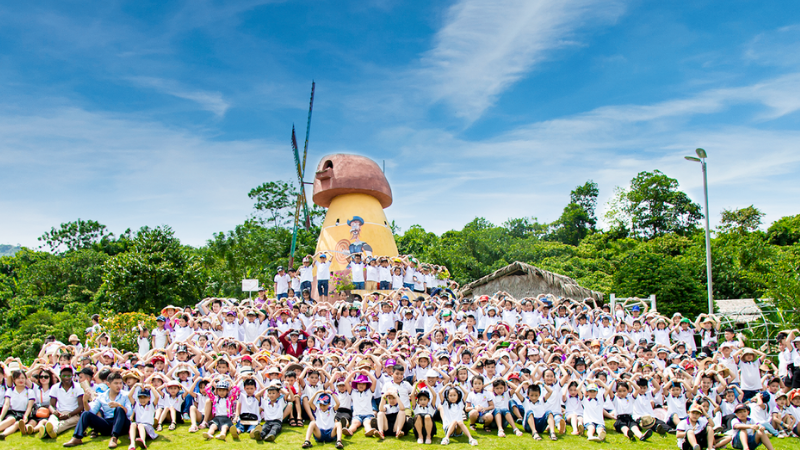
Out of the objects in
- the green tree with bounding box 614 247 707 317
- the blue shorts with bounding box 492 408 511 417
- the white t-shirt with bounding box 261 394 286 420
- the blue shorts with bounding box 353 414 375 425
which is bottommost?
the blue shorts with bounding box 353 414 375 425

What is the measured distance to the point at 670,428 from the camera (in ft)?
32.0

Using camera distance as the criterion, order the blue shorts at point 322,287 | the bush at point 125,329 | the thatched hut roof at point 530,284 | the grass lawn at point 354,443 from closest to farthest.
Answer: the grass lawn at point 354,443, the bush at point 125,329, the blue shorts at point 322,287, the thatched hut roof at point 530,284

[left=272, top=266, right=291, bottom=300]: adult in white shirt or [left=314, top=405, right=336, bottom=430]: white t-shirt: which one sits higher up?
[left=272, top=266, right=291, bottom=300]: adult in white shirt

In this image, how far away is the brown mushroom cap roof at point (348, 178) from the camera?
2284 cm

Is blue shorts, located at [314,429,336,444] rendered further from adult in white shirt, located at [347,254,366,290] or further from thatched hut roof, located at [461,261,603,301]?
thatched hut roof, located at [461,261,603,301]

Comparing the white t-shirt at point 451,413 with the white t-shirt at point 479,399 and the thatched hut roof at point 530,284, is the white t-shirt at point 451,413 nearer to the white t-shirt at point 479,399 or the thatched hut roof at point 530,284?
the white t-shirt at point 479,399

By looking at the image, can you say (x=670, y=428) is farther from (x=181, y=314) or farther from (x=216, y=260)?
(x=216, y=260)

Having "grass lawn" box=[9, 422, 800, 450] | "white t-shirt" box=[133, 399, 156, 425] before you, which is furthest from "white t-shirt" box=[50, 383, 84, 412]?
"white t-shirt" box=[133, 399, 156, 425]

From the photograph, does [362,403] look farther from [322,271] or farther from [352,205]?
[352,205]

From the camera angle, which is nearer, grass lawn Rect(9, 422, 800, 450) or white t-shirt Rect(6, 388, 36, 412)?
grass lawn Rect(9, 422, 800, 450)

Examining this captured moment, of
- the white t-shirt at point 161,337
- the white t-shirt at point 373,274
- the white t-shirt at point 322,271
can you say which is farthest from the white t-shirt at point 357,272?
the white t-shirt at point 161,337

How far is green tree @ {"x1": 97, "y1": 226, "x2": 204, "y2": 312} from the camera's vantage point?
23.4m

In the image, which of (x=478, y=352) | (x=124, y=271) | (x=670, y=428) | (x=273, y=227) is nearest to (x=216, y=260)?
(x=273, y=227)

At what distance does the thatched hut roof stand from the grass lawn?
440 inches
